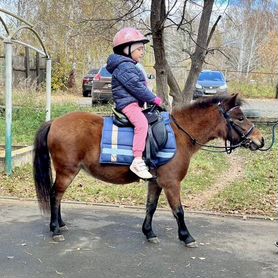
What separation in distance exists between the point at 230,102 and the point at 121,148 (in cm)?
129

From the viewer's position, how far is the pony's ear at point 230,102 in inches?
192

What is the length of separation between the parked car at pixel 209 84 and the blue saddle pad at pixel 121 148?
644 inches

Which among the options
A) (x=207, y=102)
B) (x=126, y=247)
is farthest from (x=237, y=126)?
(x=126, y=247)

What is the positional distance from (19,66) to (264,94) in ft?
53.0

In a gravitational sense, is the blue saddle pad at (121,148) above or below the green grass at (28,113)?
above

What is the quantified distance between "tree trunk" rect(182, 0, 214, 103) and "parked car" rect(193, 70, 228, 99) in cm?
929

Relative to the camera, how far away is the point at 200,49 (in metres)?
11.5

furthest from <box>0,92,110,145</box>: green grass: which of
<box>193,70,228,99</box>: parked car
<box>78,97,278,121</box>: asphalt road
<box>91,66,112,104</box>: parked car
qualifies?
<box>193,70,228,99</box>: parked car

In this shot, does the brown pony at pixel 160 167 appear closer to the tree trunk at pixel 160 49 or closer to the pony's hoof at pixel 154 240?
the pony's hoof at pixel 154 240

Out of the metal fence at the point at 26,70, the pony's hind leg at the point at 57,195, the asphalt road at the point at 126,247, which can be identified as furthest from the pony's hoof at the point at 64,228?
the metal fence at the point at 26,70

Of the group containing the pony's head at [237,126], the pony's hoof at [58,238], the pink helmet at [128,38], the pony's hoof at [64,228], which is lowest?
the pony's hoof at [64,228]

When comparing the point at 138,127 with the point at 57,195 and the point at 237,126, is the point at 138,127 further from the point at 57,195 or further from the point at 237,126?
the point at 57,195

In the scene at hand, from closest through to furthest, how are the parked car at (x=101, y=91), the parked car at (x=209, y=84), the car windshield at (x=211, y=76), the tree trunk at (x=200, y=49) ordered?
the tree trunk at (x=200, y=49), the parked car at (x=101, y=91), the parked car at (x=209, y=84), the car windshield at (x=211, y=76)

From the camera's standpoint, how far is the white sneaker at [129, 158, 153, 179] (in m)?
4.66
